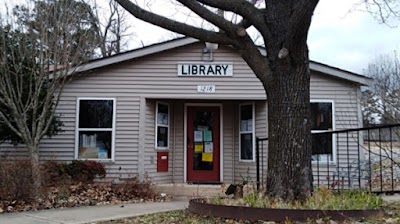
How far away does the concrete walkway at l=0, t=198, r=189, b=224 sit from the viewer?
6.63m

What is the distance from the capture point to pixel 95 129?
1162 cm

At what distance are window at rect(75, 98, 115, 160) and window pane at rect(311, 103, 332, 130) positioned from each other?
17.7 ft

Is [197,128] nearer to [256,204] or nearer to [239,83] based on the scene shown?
[239,83]

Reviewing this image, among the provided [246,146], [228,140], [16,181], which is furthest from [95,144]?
[246,146]

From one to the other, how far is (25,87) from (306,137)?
245 inches

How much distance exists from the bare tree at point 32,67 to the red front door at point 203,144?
4.07 metres

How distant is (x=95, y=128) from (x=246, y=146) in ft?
13.6

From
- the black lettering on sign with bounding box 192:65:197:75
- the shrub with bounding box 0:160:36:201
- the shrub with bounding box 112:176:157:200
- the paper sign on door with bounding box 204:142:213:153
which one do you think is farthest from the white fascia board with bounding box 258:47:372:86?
the shrub with bounding box 0:160:36:201

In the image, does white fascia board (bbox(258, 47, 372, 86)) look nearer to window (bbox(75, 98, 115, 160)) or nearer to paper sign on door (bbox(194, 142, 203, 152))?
paper sign on door (bbox(194, 142, 203, 152))

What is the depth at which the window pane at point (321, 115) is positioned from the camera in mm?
11758

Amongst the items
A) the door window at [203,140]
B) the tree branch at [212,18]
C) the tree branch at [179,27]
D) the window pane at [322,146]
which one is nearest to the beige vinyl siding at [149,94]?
the window pane at [322,146]

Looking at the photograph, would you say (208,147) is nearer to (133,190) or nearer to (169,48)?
(169,48)

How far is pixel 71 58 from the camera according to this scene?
389 inches

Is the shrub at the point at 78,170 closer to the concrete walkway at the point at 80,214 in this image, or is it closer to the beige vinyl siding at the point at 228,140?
the concrete walkway at the point at 80,214
